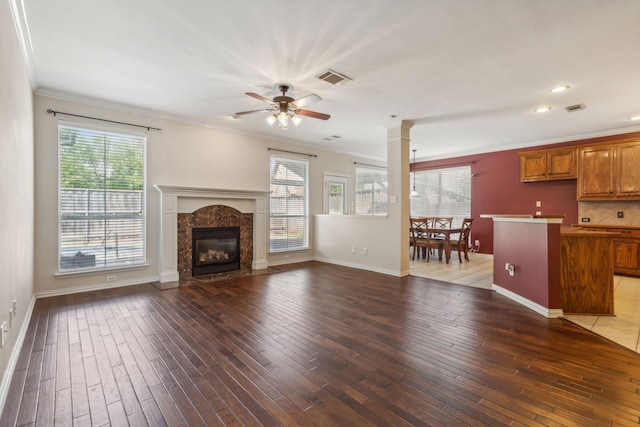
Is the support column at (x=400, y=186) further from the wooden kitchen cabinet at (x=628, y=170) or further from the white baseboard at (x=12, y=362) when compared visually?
the white baseboard at (x=12, y=362)

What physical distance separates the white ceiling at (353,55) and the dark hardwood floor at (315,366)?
2774mm

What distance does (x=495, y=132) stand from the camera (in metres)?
5.93

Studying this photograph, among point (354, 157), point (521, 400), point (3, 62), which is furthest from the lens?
point (354, 157)

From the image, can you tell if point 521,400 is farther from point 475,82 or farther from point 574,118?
point 574,118

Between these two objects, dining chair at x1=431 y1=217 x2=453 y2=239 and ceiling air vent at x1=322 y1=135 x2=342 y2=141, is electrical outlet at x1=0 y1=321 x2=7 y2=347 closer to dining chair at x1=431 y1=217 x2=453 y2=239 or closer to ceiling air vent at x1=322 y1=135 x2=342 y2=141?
ceiling air vent at x1=322 y1=135 x2=342 y2=141

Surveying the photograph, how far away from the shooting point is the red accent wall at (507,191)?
620cm

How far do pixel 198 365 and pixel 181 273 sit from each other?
10.3 ft

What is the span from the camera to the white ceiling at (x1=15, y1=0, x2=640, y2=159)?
2.35 meters

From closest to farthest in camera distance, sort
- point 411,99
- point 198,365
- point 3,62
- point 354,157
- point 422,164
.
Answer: point 3,62, point 198,365, point 411,99, point 354,157, point 422,164

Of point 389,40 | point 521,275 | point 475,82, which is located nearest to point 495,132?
point 475,82

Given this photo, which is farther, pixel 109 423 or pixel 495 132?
pixel 495 132

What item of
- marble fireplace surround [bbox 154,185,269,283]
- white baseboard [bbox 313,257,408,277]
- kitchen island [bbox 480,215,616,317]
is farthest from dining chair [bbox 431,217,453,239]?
marble fireplace surround [bbox 154,185,269,283]

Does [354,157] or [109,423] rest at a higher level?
[354,157]

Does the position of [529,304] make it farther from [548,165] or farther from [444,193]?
[444,193]
